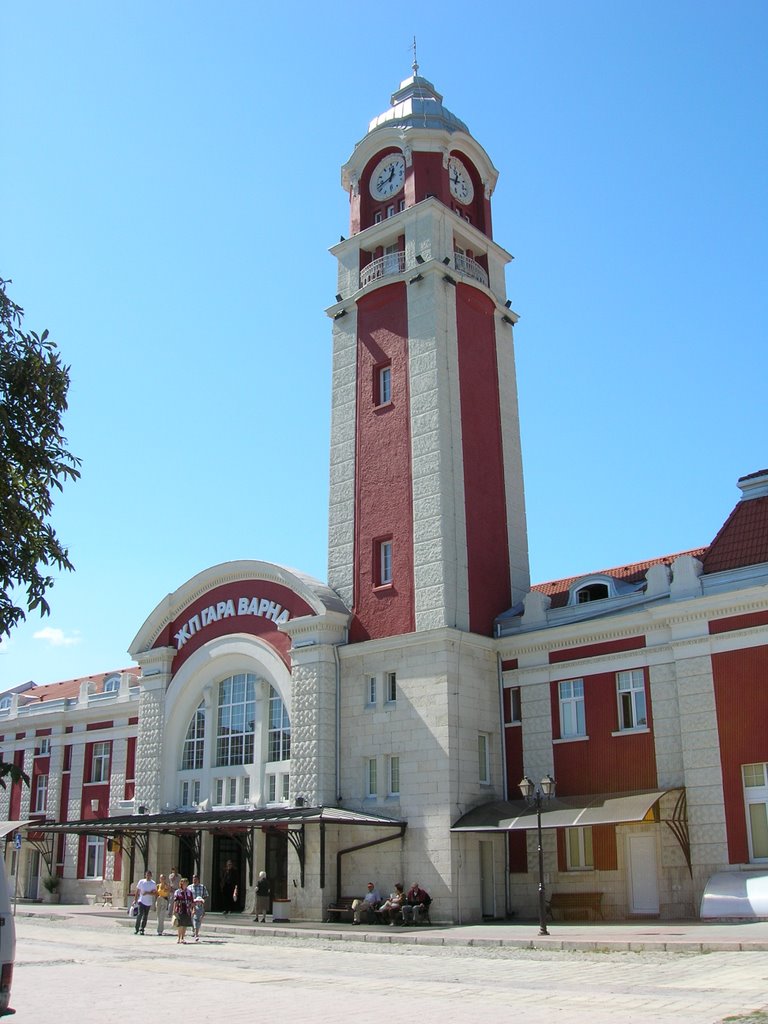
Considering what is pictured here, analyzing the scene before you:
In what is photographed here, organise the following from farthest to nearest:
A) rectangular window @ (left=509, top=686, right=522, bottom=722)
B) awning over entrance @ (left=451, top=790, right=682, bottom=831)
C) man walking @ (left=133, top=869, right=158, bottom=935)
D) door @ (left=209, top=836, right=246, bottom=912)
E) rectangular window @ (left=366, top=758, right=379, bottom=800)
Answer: door @ (left=209, top=836, right=246, bottom=912) → rectangular window @ (left=509, top=686, right=522, bottom=722) → rectangular window @ (left=366, top=758, right=379, bottom=800) → man walking @ (left=133, top=869, right=158, bottom=935) → awning over entrance @ (left=451, top=790, right=682, bottom=831)

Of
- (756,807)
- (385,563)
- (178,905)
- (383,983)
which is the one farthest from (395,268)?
(383,983)

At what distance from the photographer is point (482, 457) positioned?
32969mm

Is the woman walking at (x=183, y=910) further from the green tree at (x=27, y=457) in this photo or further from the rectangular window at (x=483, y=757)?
the green tree at (x=27, y=457)

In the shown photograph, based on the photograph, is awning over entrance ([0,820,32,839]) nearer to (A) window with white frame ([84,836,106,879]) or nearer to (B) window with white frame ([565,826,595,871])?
(A) window with white frame ([84,836,106,879])

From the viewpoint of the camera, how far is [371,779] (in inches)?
1172

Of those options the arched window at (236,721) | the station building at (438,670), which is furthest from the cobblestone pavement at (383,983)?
the arched window at (236,721)

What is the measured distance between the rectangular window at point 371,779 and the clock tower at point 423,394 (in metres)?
3.73

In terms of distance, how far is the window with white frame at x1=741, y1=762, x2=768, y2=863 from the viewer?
2384 cm

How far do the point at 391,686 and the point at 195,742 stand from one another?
8.91m

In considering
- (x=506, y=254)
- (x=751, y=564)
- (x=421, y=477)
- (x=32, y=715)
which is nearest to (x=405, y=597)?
(x=421, y=477)

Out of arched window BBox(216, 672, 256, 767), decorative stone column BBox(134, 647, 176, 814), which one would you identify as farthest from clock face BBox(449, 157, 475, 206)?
decorative stone column BBox(134, 647, 176, 814)

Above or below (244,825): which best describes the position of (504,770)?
above

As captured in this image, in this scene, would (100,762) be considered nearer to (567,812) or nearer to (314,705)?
(314,705)

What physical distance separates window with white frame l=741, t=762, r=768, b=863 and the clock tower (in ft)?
29.3
